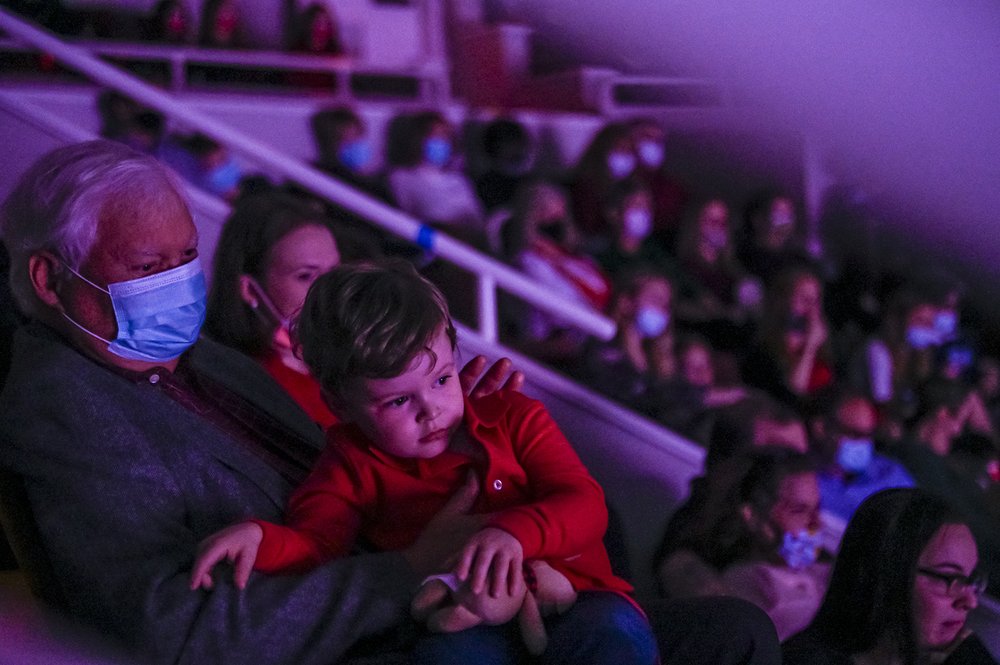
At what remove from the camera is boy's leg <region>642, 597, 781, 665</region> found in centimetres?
129

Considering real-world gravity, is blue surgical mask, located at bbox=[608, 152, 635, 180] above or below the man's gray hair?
below

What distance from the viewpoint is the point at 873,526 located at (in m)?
1.64

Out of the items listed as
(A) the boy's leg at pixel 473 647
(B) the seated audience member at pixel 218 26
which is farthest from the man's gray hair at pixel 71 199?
(B) the seated audience member at pixel 218 26

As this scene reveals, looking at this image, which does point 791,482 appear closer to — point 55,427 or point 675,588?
point 675,588

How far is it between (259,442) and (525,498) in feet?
1.21

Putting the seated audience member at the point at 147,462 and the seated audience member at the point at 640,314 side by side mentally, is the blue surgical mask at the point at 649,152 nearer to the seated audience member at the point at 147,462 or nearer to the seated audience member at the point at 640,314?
the seated audience member at the point at 640,314

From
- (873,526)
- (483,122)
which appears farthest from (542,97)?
(873,526)

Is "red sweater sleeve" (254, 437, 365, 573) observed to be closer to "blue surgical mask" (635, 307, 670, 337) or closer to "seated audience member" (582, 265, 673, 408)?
"seated audience member" (582, 265, 673, 408)

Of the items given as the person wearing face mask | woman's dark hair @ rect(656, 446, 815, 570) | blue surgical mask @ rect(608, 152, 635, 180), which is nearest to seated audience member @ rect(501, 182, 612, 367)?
blue surgical mask @ rect(608, 152, 635, 180)

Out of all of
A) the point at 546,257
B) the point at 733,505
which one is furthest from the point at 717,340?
the point at 733,505

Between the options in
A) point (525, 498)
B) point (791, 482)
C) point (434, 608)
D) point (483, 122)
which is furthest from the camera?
point (483, 122)

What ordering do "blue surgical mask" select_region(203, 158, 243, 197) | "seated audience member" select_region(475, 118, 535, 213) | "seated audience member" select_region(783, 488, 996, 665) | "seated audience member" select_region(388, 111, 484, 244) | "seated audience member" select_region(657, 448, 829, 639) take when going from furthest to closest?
"seated audience member" select_region(475, 118, 535, 213) → "seated audience member" select_region(388, 111, 484, 244) → "blue surgical mask" select_region(203, 158, 243, 197) → "seated audience member" select_region(657, 448, 829, 639) → "seated audience member" select_region(783, 488, 996, 665)

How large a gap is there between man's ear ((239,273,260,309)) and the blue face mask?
0.42 meters

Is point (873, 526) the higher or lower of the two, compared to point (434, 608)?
lower
